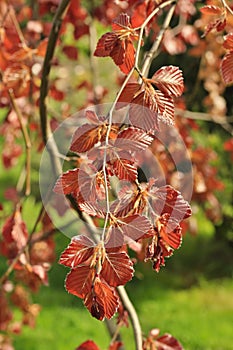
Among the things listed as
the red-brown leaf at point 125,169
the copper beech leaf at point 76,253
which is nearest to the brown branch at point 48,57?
the red-brown leaf at point 125,169

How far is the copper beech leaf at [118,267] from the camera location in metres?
0.92

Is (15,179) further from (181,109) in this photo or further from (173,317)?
(181,109)

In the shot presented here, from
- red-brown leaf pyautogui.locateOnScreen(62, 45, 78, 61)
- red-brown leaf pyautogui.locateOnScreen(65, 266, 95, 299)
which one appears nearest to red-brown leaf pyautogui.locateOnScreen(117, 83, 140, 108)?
red-brown leaf pyautogui.locateOnScreen(65, 266, 95, 299)

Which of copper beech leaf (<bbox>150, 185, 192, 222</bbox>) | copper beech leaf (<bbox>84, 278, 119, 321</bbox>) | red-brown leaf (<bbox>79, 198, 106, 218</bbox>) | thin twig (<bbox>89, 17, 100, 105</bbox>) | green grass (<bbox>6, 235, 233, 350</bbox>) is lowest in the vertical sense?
green grass (<bbox>6, 235, 233, 350</bbox>)

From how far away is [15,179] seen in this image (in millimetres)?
8328

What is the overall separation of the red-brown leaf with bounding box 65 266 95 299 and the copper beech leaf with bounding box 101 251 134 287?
2 centimetres

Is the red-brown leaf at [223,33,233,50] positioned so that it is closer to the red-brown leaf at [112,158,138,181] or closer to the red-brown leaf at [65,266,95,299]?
the red-brown leaf at [112,158,138,181]

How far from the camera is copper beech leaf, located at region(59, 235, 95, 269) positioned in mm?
917

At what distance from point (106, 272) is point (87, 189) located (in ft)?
0.37

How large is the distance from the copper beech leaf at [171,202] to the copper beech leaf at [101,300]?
13cm

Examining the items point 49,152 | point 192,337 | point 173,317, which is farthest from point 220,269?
point 49,152

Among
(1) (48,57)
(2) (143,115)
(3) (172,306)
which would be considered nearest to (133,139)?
(2) (143,115)

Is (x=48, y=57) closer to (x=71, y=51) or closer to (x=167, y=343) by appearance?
(x=167, y=343)

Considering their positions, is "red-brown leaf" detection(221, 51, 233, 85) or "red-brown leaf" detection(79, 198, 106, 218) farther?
"red-brown leaf" detection(221, 51, 233, 85)
